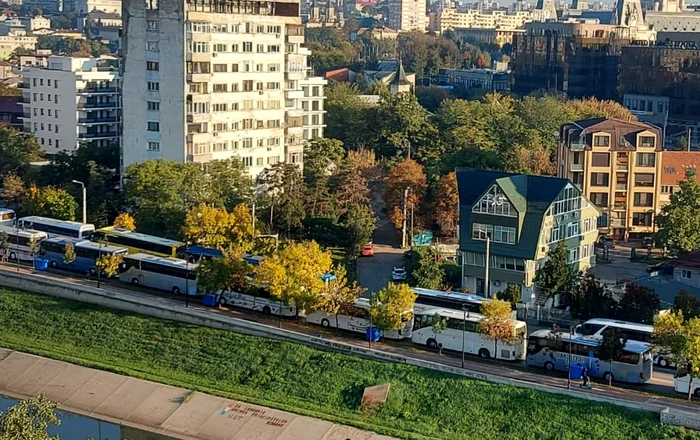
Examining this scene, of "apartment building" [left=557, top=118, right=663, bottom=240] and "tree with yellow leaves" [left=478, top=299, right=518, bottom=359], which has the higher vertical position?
"apartment building" [left=557, top=118, right=663, bottom=240]

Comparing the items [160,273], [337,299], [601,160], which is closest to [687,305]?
[337,299]

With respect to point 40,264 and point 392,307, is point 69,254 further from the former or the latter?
point 392,307

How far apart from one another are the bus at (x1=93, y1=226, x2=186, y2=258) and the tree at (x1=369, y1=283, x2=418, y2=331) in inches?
281

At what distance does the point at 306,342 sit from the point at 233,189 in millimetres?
10289

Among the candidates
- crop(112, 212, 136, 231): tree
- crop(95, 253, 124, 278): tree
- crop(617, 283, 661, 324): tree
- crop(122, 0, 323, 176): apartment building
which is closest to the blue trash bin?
crop(95, 253, 124, 278): tree

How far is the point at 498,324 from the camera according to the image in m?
21.8

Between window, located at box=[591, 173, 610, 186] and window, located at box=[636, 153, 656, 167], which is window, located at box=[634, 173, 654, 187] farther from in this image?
window, located at box=[591, 173, 610, 186]

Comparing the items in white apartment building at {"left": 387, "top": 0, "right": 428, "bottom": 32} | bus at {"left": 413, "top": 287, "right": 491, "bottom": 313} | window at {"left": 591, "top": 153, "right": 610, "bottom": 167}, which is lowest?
bus at {"left": 413, "top": 287, "right": 491, "bottom": 313}

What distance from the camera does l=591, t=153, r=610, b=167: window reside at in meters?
33.6

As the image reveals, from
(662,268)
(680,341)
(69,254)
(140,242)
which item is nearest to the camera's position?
(680,341)

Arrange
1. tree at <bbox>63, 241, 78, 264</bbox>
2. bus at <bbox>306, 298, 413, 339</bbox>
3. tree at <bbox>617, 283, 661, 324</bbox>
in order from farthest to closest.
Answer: tree at <bbox>63, 241, 78, 264</bbox> < tree at <bbox>617, 283, 661, 324</bbox> < bus at <bbox>306, 298, 413, 339</bbox>

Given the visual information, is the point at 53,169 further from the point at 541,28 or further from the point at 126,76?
the point at 541,28

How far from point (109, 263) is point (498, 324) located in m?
10.5

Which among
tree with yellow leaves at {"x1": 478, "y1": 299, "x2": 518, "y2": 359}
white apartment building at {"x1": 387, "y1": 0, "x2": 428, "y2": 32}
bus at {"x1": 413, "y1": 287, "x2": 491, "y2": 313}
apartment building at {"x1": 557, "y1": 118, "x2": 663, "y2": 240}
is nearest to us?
tree with yellow leaves at {"x1": 478, "y1": 299, "x2": 518, "y2": 359}
